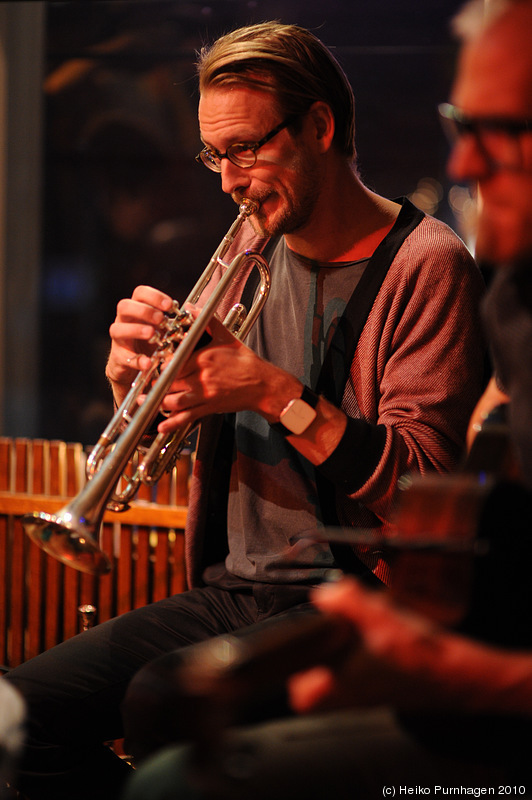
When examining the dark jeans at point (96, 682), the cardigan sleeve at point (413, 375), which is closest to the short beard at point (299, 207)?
the cardigan sleeve at point (413, 375)

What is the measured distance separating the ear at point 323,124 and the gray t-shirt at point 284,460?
271 mm

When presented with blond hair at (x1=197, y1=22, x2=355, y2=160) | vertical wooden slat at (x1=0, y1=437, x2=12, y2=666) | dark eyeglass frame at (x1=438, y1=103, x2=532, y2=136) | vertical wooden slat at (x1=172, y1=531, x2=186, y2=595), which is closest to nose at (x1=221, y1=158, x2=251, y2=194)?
blond hair at (x1=197, y1=22, x2=355, y2=160)

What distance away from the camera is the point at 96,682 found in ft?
5.21

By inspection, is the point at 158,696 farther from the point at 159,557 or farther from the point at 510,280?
the point at 159,557

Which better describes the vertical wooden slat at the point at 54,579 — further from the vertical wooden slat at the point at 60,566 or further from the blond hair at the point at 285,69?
the blond hair at the point at 285,69

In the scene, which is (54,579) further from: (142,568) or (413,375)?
(413,375)

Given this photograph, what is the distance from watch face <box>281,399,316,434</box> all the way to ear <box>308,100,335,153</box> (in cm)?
70

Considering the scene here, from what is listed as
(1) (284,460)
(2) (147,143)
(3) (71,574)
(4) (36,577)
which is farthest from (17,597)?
(2) (147,143)

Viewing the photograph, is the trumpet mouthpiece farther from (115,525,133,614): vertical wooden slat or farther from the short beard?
(115,525,133,614): vertical wooden slat

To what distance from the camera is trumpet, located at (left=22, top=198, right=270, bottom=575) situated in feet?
4.59

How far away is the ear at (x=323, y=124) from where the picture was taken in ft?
6.12

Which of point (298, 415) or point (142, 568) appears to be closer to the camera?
point (298, 415)

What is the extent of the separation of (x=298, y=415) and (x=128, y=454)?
0.33m

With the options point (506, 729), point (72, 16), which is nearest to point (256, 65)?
point (506, 729)
